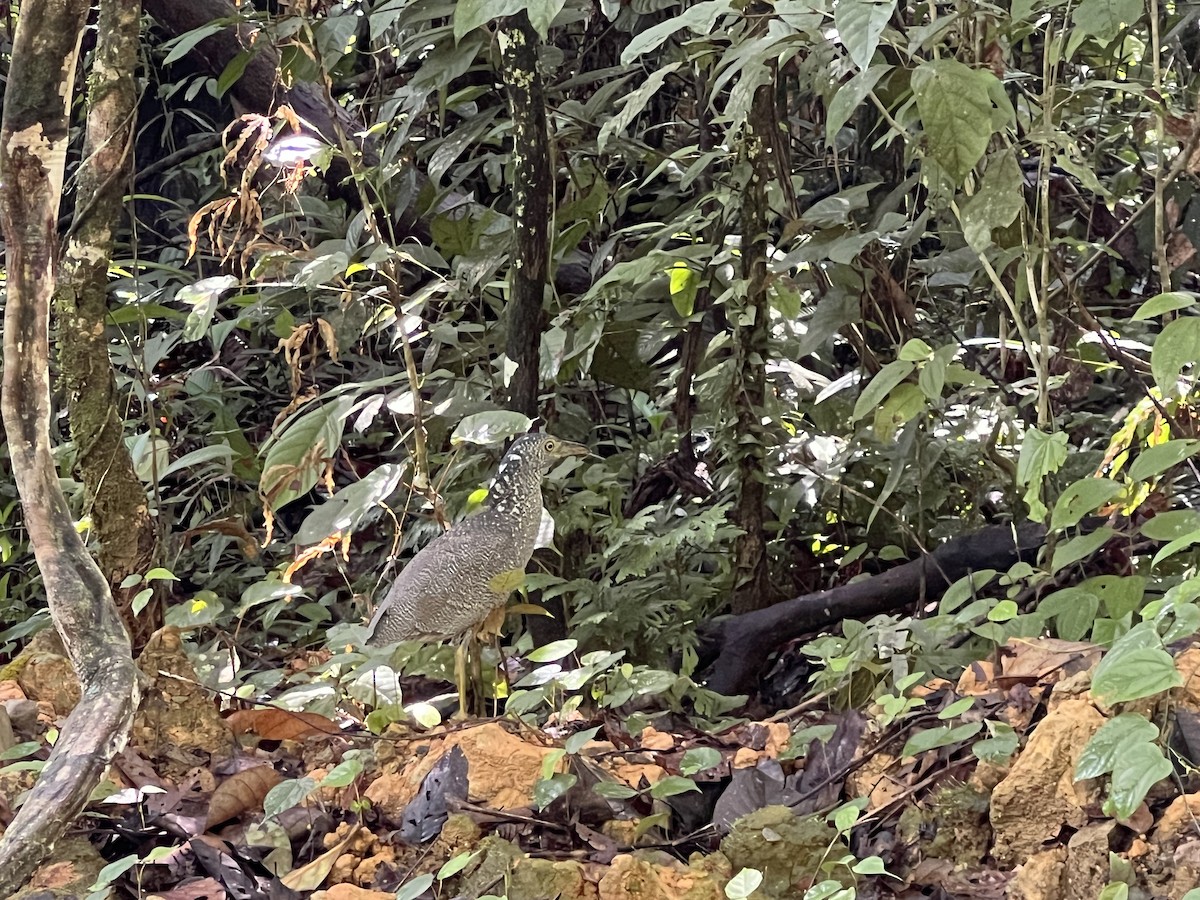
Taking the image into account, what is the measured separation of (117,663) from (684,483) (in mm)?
1733

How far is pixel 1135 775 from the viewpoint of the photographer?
1530 mm

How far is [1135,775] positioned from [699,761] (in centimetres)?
81

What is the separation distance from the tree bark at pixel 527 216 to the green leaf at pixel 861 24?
118 centimetres

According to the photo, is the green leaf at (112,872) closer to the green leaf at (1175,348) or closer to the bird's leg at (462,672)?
the bird's leg at (462,672)

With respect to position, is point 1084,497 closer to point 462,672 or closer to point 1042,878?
point 1042,878

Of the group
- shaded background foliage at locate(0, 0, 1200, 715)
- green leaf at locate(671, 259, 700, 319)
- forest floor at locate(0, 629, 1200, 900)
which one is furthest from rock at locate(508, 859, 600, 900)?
green leaf at locate(671, 259, 700, 319)

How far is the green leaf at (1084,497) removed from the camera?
6.75ft

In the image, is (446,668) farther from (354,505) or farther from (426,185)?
(426,185)

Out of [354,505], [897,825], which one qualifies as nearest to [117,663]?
[354,505]

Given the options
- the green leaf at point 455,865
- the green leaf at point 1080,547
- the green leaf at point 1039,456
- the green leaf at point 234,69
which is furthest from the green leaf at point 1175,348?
the green leaf at point 234,69

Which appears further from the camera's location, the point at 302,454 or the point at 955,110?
the point at 302,454

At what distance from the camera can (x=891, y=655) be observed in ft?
7.94

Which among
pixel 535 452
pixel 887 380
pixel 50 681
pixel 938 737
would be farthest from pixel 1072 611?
pixel 50 681

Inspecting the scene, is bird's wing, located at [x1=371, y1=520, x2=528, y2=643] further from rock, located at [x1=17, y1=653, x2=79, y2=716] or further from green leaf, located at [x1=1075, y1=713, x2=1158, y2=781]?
green leaf, located at [x1=1075, y1=713, x2=1158, y2=781]
